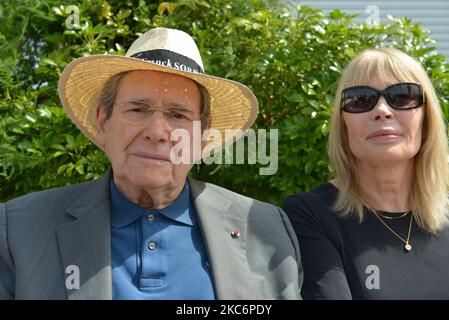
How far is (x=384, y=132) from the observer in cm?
302

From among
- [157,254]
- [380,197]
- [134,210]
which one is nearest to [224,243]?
[157,254]

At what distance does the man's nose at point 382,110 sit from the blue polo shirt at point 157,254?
98 centimetres

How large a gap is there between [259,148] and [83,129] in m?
1.07

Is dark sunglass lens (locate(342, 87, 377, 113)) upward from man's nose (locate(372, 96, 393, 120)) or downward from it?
upward

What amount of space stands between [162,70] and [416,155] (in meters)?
1.37

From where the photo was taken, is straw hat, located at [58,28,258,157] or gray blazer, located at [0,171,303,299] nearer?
gray blazer, located at [0,171,303,299]

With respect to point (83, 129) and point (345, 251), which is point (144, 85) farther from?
point (345, 251)

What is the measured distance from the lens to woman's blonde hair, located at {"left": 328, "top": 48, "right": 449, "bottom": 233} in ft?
10.2

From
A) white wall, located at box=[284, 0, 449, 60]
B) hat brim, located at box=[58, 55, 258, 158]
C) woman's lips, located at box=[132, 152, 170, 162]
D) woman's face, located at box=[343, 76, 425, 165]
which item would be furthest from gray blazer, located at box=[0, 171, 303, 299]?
white wall, located at box=[284, 0, 449, 60]

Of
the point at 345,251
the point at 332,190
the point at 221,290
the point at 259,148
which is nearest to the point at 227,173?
the point at 259,148

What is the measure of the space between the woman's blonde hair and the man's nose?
0.30 feet

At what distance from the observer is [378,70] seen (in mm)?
3104

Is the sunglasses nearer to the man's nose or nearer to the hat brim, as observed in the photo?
the man's nose

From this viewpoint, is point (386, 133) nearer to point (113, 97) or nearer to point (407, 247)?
point (407, 247)
